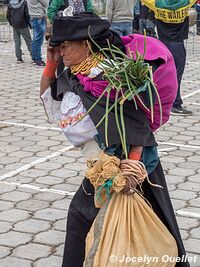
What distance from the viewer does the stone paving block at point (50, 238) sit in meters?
4.66

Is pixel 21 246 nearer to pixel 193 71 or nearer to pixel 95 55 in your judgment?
pixel 95 55

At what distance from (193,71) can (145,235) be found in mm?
9846

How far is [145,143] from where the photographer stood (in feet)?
10.9

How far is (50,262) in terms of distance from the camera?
4.34 metres

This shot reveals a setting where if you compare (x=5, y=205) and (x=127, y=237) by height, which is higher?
(x=127, y=237)

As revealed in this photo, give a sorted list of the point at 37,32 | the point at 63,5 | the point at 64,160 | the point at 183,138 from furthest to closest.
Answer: the point at 37,32 < the point at 63,5 < the point at 183,138 < the point at 64,160

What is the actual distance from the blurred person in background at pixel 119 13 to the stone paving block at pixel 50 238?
288 inches

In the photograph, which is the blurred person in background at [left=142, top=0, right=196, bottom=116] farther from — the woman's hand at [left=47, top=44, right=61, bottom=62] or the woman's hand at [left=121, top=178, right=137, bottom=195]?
the woman's hand at [left=121, top=178, right=137, bottom=195]

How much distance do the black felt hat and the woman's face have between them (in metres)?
0.06

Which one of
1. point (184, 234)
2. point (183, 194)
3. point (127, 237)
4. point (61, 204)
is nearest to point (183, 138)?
point (183, 194)

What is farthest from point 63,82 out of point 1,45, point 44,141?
point 1,45

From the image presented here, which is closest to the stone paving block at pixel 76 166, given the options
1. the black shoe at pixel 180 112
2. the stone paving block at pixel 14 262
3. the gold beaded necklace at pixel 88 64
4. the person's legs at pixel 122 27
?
the stone paving block at pixel 14 262

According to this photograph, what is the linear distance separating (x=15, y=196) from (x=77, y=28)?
8.33ft

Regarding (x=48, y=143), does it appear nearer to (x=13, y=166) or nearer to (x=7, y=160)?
(x=7, y=160)
